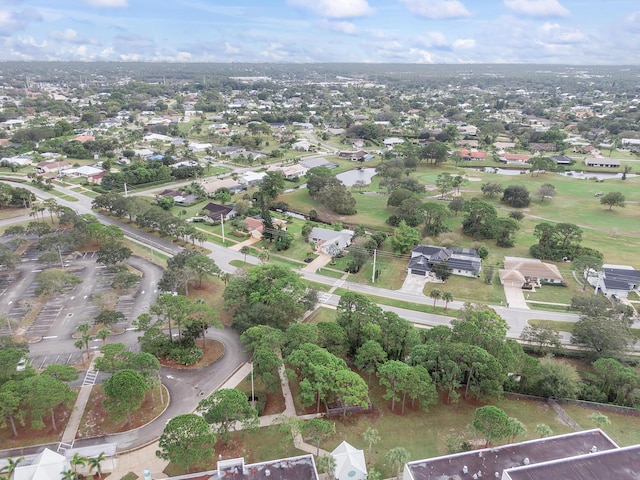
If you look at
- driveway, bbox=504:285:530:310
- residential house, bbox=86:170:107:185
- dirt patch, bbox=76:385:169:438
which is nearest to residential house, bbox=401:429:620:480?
dirt patch, bbox=76:385:169:438

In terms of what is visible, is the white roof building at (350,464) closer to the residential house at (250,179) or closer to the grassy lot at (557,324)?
the grassy lot at (557,324)

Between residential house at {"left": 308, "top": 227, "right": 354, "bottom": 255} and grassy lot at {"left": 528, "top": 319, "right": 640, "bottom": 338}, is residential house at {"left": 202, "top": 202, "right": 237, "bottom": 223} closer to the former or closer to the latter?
residential house at {"left": 308, "top": 227, "right": 354, "bottom": 255}

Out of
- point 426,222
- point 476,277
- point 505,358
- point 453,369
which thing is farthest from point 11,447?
point 426,222

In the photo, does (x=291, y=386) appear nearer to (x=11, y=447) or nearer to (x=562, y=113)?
(x=11, y=447)

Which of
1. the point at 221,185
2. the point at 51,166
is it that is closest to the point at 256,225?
the point at 221,185

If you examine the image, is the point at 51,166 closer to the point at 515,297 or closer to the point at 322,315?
the point at 322,315

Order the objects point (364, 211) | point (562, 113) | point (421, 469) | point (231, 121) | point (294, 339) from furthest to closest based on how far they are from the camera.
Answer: point (562, 113) → point (231, 121) → point (364, 211) → point (294, 339) → point (421, 469)
